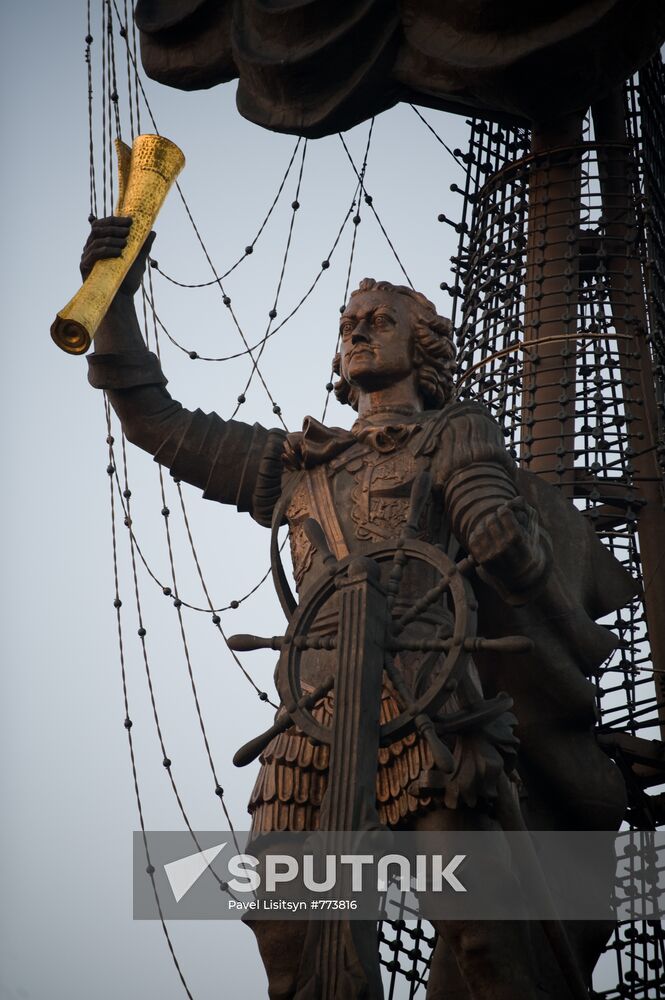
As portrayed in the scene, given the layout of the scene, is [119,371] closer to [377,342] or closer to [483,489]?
[377,342]

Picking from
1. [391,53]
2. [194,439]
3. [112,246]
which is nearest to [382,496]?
[194,439]

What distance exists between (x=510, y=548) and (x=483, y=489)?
28cm

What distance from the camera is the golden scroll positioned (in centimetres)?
606

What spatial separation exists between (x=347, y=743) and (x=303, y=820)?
1.66ft

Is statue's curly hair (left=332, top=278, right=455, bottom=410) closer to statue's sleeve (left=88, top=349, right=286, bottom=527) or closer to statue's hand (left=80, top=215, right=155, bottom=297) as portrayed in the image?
statue's sleeve (left=88, top=349, right=286, bottom=527)

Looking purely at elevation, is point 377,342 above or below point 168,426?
above

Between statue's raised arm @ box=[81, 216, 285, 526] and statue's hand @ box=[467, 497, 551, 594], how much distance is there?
3.38ft

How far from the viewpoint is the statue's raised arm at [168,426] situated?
20.6 ft

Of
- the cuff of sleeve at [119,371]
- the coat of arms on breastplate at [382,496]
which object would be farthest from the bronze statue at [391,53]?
the coat of arms on breastplate at [382,496]

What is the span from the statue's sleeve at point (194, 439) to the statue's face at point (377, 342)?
35cm

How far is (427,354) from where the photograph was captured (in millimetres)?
6305

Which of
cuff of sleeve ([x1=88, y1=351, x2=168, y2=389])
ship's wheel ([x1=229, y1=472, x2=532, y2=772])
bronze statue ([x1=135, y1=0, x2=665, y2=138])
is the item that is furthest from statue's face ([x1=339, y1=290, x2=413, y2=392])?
bronze statue ([x1=135, y1=0, x2=665, y2=138])

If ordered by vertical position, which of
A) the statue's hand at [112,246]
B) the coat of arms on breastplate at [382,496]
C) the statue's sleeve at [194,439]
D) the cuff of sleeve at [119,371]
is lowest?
the coat of arms on breastplate at [382,496]

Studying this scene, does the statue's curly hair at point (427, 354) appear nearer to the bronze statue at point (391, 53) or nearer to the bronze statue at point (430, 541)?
the bronze statue at point (430, 541)
